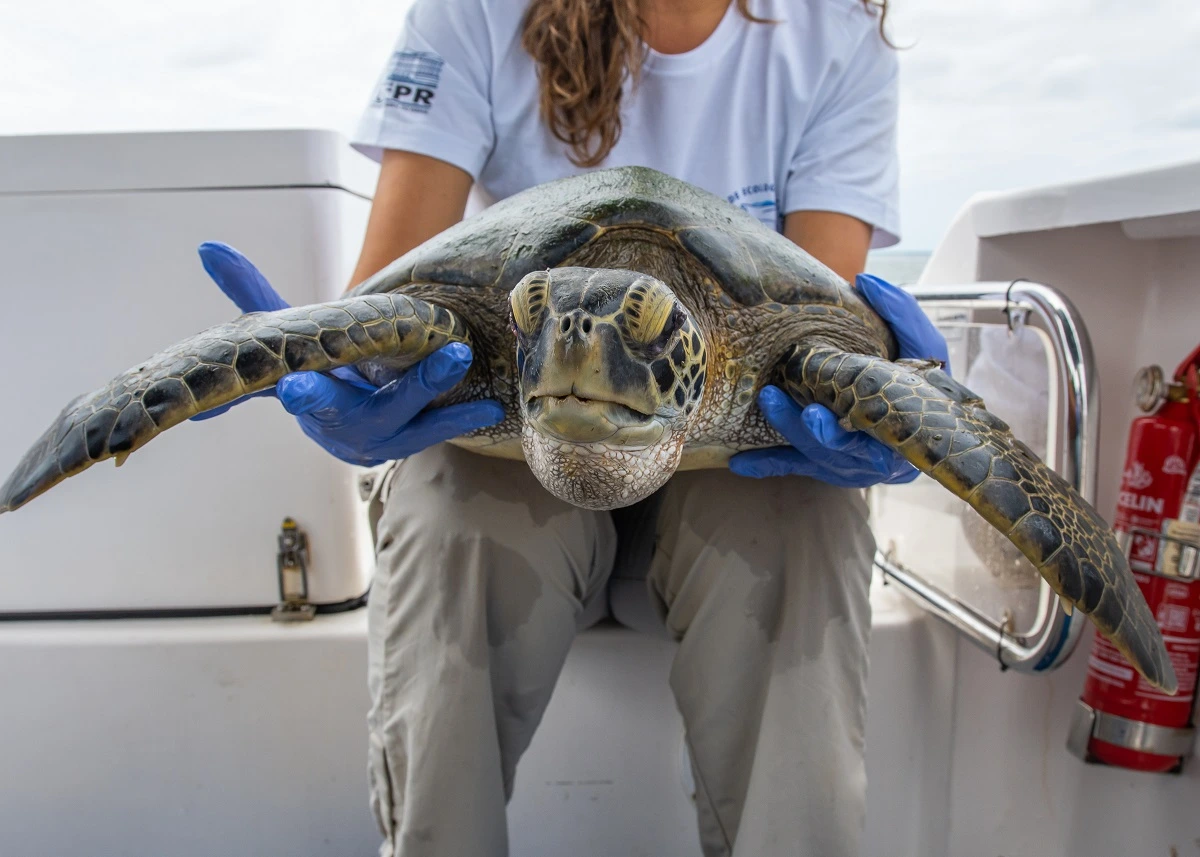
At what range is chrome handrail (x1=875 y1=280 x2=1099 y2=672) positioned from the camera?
3.54 feet

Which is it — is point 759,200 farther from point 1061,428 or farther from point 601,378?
point 601,378

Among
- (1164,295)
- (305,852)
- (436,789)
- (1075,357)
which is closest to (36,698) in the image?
(305,852)

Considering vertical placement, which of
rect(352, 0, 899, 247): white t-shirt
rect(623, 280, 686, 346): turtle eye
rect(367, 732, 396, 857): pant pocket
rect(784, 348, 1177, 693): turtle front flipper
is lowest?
rect(367, 732, 396, 857): pant pocket

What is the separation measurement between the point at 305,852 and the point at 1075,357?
139 centimetres

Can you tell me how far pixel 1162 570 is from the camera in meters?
1.19

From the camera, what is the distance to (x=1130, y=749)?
47.8 inches

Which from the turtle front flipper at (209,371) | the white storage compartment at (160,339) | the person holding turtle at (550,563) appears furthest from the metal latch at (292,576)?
the turtle front flipper at (209,371)

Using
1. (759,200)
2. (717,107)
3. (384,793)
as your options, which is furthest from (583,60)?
(384,793)

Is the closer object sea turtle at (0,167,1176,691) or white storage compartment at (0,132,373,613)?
sea turtle at (0,167,1176,691)

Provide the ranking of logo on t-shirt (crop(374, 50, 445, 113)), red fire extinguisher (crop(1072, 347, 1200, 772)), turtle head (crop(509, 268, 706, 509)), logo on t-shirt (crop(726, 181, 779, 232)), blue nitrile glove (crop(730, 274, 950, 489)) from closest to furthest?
turtle head (crop(509, 268, 706, 509))
blue nitrile glove (crop(730, 274, 950, 489))
red fire extinguisher (crop(1072, 347, 1200, 772))
logo on t-shirt (crop(374, 50, 445, 113))
logo on t-shirt (crop(726, 181, 779, 232))

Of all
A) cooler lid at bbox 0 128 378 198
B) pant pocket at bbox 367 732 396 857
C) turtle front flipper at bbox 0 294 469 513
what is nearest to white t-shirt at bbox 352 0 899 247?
cooler lid at bbox 0 128 378 198

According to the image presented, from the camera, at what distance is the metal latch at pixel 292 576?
4.44 feet

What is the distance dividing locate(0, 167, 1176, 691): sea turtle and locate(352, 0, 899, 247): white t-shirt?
33 centimetres

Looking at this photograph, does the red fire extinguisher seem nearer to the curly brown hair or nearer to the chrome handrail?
the chrome handrail
